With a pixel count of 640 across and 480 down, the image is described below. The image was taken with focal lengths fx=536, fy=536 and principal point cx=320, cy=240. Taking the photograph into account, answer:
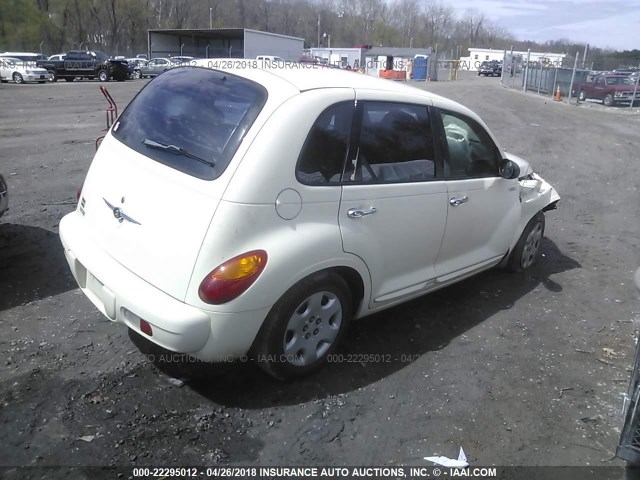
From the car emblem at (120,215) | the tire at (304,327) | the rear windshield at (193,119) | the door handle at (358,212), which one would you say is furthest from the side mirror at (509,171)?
the car emblem at (120,215)

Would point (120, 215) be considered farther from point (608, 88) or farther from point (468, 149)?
point (608, 88)

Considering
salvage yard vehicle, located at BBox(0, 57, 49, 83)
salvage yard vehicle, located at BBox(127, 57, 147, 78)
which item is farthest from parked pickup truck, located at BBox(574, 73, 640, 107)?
salvage yard vehicle, located at BBox(0, 57, 49, 83)

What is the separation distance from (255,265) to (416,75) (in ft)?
174

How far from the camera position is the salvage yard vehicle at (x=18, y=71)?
29062 millimetres

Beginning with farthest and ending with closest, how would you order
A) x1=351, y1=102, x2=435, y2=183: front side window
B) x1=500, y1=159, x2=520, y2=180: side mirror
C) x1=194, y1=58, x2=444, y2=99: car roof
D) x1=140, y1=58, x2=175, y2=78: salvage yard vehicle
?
1. x1=140, y1=58, x2=175, y2=78: salvage yard vehicle
2. x1=500, y1=159, x2=520, y2=180: side mirror
3. x1=351, y1=102, x2=435, y2=183: front side window
4. x1=194, y1=58, x2=444, y2=99: car roof

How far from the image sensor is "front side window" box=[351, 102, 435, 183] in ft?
11.2

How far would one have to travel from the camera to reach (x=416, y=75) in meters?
52.5

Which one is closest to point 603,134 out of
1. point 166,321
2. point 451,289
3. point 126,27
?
point 451,289

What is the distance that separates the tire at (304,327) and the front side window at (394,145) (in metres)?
0.72

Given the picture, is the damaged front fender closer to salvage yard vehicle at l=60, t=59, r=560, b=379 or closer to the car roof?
salvage yard vehicle at l=60, t=59, r=560, b=379

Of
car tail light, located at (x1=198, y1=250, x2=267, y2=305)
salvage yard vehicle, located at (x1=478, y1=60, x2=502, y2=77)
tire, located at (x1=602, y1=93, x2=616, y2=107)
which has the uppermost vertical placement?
salvage yard vehicle, located at (x1=478, y1=60, x2=502, y2=77)

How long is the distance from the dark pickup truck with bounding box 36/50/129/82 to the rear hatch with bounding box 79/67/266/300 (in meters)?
33.0

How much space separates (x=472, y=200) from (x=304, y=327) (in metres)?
1.76

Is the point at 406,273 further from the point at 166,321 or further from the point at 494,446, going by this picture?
the point at 166,321
